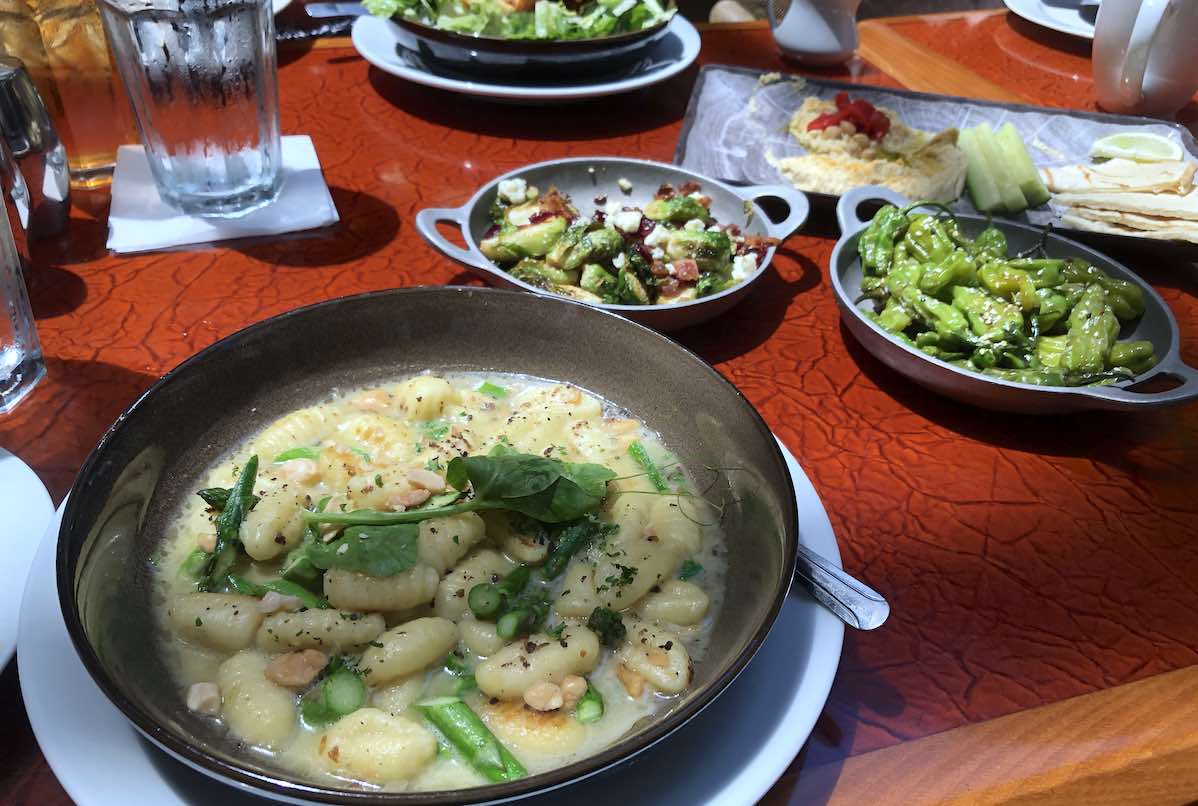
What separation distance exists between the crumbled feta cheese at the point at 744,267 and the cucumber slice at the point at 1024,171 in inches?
28.8

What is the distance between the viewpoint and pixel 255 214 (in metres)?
1.83

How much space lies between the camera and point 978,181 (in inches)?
79.1

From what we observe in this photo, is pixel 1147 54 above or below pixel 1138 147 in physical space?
above

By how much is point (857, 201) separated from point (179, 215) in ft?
4.25

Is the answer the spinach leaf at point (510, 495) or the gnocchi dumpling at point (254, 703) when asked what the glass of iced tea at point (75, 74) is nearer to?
the spinach leaf at point (510, 495)

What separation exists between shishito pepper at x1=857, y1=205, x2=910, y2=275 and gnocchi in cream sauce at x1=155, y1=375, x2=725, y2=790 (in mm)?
681

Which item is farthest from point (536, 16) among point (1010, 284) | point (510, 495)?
point (510, 495)

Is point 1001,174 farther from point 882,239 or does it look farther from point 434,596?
point 434,596

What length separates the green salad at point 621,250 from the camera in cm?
159

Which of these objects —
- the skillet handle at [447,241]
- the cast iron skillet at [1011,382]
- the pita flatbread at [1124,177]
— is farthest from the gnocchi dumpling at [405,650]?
the pita flatbread at [1124,177]

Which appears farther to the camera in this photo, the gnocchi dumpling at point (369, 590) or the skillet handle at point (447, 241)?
the skillet handle at point (447, 241)

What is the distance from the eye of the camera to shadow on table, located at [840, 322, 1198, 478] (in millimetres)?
1447

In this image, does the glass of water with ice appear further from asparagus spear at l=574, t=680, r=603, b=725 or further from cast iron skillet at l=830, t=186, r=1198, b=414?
asparagus spear at l=574, t=680, r=603, b=725

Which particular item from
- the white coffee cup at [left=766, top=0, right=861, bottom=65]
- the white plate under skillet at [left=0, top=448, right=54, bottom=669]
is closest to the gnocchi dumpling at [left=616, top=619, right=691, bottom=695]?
the white plate under skillet at [left=0, top=448, right=54, bottom=669]
